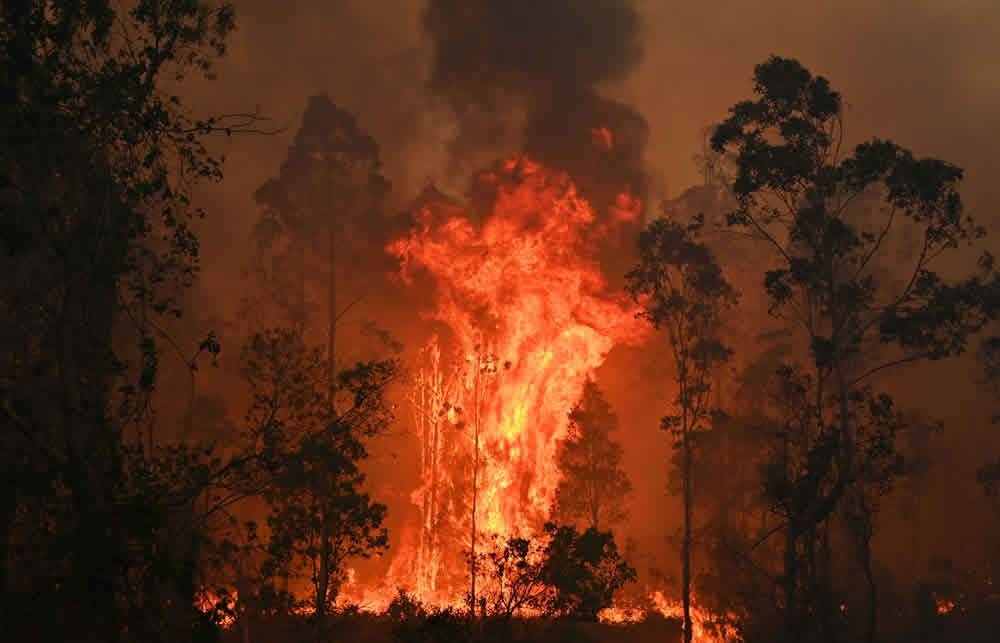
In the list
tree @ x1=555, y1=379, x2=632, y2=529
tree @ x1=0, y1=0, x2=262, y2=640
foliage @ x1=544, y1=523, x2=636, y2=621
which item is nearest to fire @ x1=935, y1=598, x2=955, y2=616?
tree @ x1=555, y1=379, x2=632, y2=529

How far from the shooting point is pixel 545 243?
4209cm

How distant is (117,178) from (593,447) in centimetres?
3178

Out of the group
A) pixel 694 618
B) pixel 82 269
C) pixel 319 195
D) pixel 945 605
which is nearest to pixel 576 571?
pixel 82 269

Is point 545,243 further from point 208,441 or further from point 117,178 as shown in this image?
point 117,178

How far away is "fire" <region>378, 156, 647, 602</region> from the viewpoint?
41.7 m

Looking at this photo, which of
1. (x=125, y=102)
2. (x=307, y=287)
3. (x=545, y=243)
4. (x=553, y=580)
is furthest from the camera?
(x=545, y=243)

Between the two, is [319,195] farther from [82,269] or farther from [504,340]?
[82,269]

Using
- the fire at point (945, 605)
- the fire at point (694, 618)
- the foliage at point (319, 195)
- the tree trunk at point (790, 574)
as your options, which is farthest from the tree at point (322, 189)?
the fire at point (945, 605)

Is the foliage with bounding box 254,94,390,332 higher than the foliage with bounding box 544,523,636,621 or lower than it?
higher

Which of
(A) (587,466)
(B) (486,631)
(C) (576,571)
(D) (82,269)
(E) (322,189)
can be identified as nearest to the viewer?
(D) (82,269)

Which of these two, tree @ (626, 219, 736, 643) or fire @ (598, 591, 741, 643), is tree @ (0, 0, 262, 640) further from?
fire @ (598, 591, 741, 643)

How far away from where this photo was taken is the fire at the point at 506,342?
41688 millimetres

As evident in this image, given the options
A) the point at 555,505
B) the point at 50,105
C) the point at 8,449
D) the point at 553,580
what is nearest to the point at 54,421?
the point at 8,449

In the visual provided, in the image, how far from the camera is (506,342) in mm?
43188
